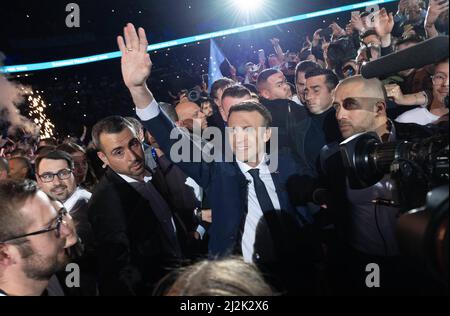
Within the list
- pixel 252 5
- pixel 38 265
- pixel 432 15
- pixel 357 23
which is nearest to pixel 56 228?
pixel 38 265

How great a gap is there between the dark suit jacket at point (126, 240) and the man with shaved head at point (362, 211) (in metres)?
0.94

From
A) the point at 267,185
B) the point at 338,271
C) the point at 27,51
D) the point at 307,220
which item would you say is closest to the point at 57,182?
the point at 267,185

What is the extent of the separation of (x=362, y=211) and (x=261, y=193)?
21.8 inches

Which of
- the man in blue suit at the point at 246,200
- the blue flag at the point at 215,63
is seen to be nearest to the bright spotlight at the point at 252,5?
the blue flag at the point at 215,63

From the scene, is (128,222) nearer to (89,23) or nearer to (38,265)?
(38,265)

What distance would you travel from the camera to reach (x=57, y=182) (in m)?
2.67

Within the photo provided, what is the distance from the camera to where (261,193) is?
1910 millimetres

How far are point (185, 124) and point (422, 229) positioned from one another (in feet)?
8.83

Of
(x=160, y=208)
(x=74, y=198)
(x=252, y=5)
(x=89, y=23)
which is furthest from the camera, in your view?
(x=89, y=23)

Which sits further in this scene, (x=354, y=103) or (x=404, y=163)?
(x=354, y=103)

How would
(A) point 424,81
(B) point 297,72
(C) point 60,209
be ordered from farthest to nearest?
(B) point 297,72
(A) point 424,81
(C) point 60,209

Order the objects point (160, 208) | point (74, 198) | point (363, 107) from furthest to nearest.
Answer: point (74, 198)
point (160, 208)
point (363, 107)

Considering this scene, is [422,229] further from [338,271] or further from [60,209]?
[338,271]

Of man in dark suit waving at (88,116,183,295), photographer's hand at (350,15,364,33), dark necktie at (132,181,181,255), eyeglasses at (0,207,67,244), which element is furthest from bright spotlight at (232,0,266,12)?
eyeglasses at (0,207,67,244)
